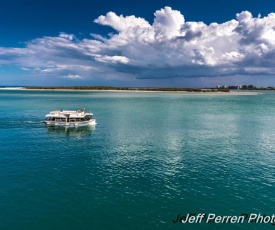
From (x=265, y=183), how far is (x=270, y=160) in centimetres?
1232

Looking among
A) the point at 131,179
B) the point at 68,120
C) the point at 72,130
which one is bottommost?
the point at 131,179

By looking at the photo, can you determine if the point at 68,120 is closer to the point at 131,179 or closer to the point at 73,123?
the point at 73,123

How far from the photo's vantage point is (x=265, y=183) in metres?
37.8

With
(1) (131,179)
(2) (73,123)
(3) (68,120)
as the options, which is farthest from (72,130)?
(1) (131,179)

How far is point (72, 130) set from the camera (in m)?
80.3

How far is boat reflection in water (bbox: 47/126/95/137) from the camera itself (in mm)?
74188

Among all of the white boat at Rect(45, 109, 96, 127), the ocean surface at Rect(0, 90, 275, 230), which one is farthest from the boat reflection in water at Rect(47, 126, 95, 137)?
the ocean surface at Rect(0, 90, 275, 230)

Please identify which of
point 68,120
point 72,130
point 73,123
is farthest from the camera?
point 68,120

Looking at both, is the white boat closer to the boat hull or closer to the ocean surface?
the boat hull

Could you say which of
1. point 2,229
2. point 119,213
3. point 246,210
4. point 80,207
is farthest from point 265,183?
point 2,229

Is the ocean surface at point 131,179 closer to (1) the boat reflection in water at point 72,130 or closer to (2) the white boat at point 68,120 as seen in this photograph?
(1) the boat reflection in water at point 72,130

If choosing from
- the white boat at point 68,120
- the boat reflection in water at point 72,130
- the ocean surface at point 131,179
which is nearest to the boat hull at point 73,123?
the white boat at point 68,120

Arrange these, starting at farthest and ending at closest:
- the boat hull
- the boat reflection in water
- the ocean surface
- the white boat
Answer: the white boat < the boat hull < the boat reflection in water < the ocean surface

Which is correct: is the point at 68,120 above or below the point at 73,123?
above
